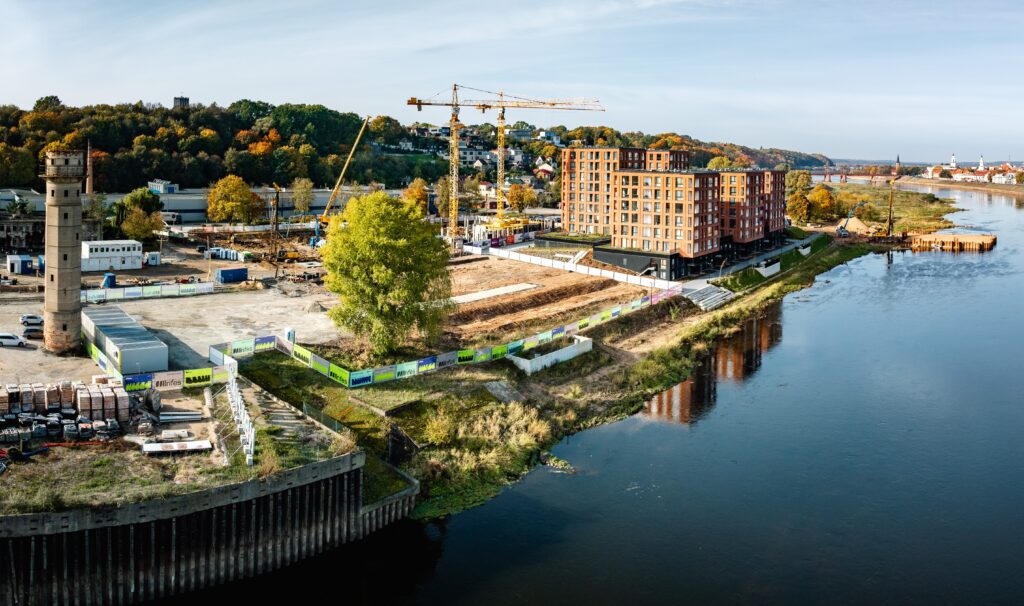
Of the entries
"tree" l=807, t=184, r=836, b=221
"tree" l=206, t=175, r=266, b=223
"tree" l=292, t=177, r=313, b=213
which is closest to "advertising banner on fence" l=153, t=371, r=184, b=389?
"tree" l=206, t=175, r=266, b=223

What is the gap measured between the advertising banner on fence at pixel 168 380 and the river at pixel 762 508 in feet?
40.2

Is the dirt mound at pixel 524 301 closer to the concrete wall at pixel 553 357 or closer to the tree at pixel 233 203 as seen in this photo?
the concrete wall at pixel 553 357

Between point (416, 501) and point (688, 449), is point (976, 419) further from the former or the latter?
point (416, 501)

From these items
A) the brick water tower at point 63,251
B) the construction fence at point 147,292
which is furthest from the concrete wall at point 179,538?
the construction fence at point 147,292

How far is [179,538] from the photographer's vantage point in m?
27.3

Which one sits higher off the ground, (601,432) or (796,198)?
(796,198)

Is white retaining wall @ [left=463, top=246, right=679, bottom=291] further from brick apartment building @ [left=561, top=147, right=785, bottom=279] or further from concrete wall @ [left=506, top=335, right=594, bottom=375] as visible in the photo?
concrete wall @ [left=506, top=335, right=594, bottom=375]

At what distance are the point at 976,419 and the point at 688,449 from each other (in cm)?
1636

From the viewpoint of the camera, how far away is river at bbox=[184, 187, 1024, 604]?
28984mm

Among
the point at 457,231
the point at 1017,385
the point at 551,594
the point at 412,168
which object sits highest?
the point at 412,168

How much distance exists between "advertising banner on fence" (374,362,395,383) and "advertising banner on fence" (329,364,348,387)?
1.53 meters

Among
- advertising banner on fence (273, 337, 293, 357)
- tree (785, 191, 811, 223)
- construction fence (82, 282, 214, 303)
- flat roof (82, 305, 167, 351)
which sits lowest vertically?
advertising banner on fence (273, 337, 293, 357)

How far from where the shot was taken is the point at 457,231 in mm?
101375

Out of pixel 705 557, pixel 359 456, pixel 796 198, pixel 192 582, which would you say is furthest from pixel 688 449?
pixel 796 198
